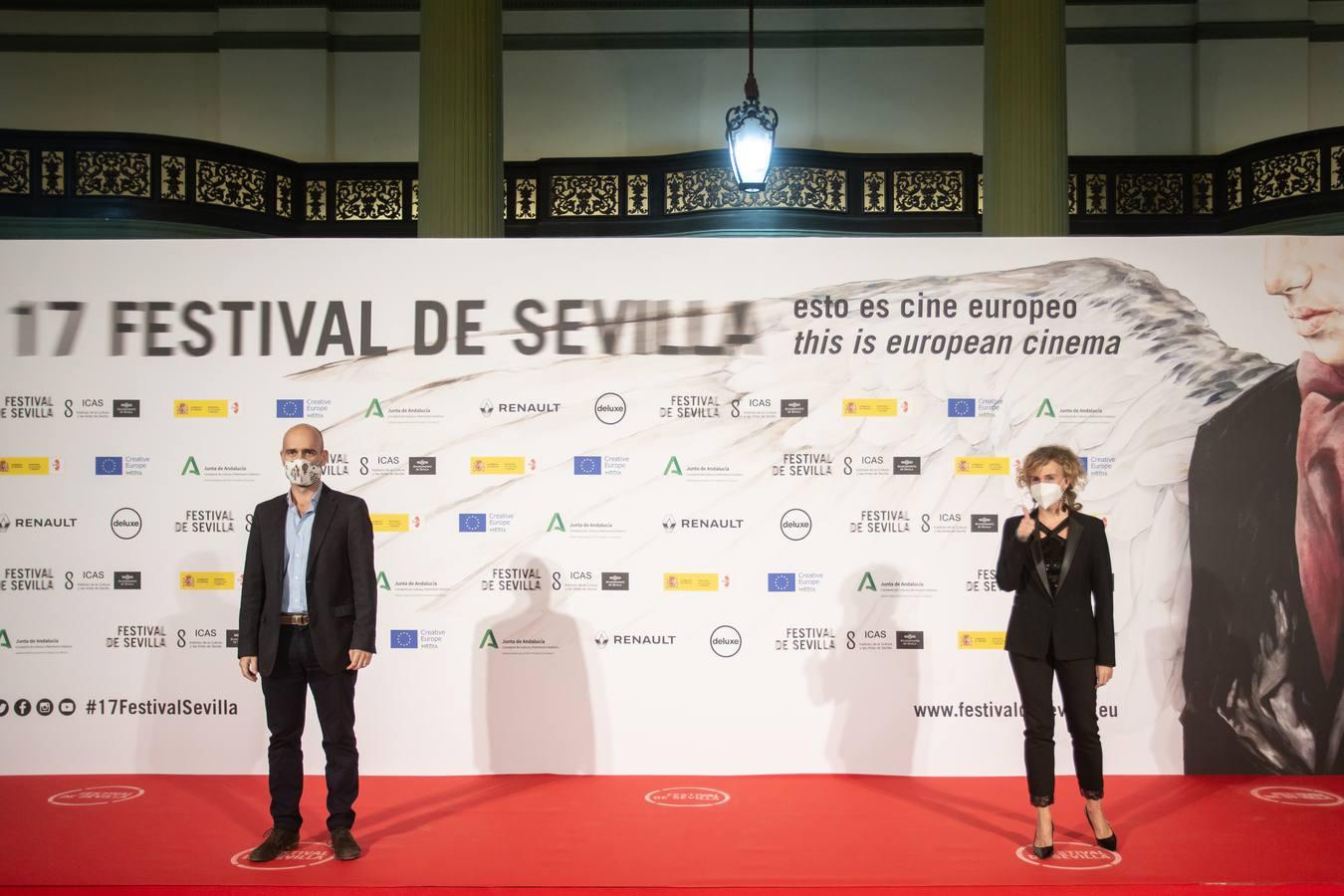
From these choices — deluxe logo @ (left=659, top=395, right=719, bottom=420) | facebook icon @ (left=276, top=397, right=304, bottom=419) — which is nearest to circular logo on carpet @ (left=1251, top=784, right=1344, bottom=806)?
deluxe logo @ (left=659, top=395, right=719, bottom=420)

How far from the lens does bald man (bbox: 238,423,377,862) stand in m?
3.92

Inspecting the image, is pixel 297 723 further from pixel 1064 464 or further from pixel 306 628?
pixel 1064 464

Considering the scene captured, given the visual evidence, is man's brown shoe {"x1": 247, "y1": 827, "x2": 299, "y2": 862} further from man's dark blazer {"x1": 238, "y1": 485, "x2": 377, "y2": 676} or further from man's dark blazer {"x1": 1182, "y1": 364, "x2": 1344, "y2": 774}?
man's dark blazer {"x1": 1182, "y1": 364, "x2": 1344, "y2": 774}

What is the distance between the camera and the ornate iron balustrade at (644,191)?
378 inches

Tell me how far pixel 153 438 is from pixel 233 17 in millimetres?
8060

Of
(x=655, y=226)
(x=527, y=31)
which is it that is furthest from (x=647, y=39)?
(x=655, y=226)

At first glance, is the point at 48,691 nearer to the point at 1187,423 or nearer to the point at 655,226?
the point at 1187,423

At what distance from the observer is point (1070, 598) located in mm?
3848

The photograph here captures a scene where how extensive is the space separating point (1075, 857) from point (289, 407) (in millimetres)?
3981

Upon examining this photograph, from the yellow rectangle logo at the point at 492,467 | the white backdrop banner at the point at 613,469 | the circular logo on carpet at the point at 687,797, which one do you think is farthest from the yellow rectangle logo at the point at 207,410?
the circular logo on carpet at the point at 687,797

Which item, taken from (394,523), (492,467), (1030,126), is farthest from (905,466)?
(1030,126)

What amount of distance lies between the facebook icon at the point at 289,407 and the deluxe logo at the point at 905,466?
2.90 m

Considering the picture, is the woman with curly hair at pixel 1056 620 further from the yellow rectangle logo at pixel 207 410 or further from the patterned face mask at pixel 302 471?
the yellow rectangle logo at pixel 207 410

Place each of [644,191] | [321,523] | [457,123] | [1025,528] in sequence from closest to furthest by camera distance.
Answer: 1. [1025,528]
2. [321,523]
3. [457,123]
4. [644,191]
